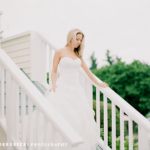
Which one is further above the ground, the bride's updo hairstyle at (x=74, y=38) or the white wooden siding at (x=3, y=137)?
→ the bride's updo hairstyle at (x=74, y=38)

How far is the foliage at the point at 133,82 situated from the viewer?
21.9 m

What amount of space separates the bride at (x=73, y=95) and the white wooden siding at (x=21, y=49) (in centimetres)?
149

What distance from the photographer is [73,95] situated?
2.38 m

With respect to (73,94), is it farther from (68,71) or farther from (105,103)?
(105,103)

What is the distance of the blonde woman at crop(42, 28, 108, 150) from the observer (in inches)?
85.8

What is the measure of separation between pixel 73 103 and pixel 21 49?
2.31 m

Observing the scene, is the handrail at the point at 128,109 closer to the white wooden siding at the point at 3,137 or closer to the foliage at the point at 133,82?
the white wooden siding at the point at 3,137

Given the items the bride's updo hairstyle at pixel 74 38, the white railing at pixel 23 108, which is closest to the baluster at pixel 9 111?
the white railing at pixel 23 108

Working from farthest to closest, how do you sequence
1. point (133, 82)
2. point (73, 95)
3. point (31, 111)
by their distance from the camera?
point (133, 82) < point (73, 95) < point (31, 111)

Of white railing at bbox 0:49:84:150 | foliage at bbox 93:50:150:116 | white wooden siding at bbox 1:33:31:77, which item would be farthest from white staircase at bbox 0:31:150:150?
foliage at bbox 93:50:150:116

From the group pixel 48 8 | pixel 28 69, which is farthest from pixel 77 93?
pixel 48 8

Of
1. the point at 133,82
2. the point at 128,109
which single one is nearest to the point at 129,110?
the point at 128,109

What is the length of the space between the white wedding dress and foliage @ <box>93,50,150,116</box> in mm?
20631

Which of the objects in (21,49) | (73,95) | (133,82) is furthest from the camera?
(133,82)
